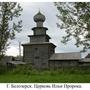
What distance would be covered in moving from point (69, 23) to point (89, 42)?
1422 millimetres

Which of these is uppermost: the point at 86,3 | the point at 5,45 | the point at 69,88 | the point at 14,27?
the point at 86,3

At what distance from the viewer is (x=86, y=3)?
41.7 feet

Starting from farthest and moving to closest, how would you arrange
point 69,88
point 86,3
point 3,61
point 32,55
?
point 32,55
point 3,61
point 86,3
point 69,88

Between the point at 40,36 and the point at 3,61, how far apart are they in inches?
207

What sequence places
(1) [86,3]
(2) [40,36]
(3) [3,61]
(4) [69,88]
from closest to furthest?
(4) [69,88], (1) [86,3], (3) [3,61], (2) [40,36]

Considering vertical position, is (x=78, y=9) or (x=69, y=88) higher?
(x=78, y=9)

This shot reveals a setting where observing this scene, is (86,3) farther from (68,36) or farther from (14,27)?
(14,27)

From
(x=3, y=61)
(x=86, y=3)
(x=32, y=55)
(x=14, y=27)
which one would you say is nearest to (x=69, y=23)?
(x=86, y=3)

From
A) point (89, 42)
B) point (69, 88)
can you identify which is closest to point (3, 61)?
point (89, 42)

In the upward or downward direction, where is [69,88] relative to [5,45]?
downward

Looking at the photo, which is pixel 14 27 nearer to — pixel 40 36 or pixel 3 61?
pixel 3 61

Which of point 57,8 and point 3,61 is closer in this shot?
point 57,8

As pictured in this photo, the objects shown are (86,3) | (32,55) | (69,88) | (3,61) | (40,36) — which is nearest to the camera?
(69,88)

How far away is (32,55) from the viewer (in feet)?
82.2
